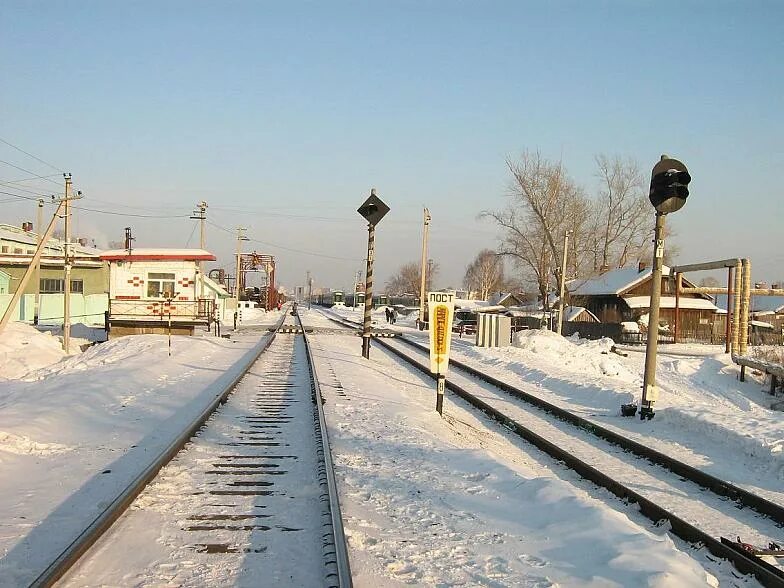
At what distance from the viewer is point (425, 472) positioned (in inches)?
300

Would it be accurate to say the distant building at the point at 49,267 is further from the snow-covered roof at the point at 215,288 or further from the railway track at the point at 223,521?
the railway track at the point at 223,521

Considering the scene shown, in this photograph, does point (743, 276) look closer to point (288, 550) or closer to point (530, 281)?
point (530, 281)

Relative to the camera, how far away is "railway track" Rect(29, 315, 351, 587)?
15.0 ft

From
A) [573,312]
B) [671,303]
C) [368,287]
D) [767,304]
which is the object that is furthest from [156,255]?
[767,304]

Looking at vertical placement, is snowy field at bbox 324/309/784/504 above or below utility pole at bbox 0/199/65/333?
below

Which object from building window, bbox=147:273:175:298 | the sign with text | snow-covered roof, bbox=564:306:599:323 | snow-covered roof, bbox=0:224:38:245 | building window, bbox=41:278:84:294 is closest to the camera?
the sign with text

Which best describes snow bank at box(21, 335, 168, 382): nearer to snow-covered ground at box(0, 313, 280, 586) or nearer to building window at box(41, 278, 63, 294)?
snow-covered ground at box(0, 313, 280, 586)

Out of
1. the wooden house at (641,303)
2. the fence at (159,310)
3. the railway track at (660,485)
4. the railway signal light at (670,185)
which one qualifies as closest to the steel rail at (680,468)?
the railway track at (660,485)

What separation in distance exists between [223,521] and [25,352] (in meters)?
24.5

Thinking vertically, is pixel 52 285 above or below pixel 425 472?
above

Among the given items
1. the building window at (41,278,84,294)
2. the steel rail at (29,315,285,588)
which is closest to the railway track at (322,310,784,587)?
Result: the steel rail at (29,315,285,588)

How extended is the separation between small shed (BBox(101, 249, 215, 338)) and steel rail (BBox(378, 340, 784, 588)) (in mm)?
22107

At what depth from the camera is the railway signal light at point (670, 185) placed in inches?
492

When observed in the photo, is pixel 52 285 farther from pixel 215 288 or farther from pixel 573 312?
pixel 573 312
